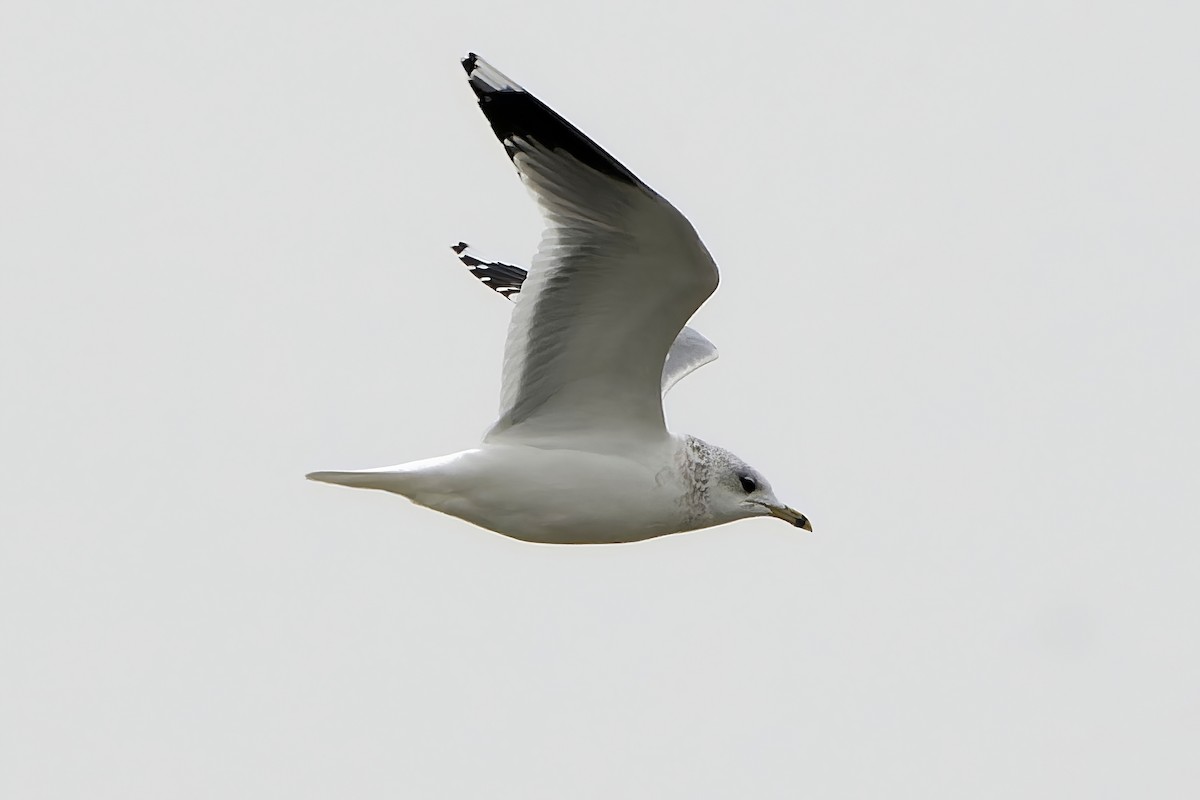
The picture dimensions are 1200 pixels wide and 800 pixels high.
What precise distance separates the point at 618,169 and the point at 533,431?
1529 mm

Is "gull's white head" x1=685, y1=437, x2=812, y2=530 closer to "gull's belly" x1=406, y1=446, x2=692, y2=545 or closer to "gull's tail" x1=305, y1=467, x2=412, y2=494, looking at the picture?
"gull's belly" x1=406, y1=446, x2=692, y2=545

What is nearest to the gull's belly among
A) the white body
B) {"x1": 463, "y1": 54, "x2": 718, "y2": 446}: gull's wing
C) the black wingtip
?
the white body

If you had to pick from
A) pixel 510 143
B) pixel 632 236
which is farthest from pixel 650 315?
pixel 510 143

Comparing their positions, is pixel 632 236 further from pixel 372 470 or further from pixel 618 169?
pixel 372 470

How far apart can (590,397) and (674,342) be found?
1015mm

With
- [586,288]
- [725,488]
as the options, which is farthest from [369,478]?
[725,488]

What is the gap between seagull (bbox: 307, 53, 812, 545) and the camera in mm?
7367

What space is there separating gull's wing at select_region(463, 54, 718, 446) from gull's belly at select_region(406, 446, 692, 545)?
0.14 metres

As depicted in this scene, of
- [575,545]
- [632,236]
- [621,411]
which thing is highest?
[632,236]

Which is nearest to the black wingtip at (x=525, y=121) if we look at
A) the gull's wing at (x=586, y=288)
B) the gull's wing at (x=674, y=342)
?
the gull's wing at (x=586, y=288)

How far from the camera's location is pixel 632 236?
24.3ft

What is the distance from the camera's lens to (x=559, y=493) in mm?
8070

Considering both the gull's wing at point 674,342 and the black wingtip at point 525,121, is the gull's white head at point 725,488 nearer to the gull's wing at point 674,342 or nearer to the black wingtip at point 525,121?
the gull's wing at point 674,342

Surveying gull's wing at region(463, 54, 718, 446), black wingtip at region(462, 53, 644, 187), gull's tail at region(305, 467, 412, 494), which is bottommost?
gull's tail at region(305, 467, 412, 494)
